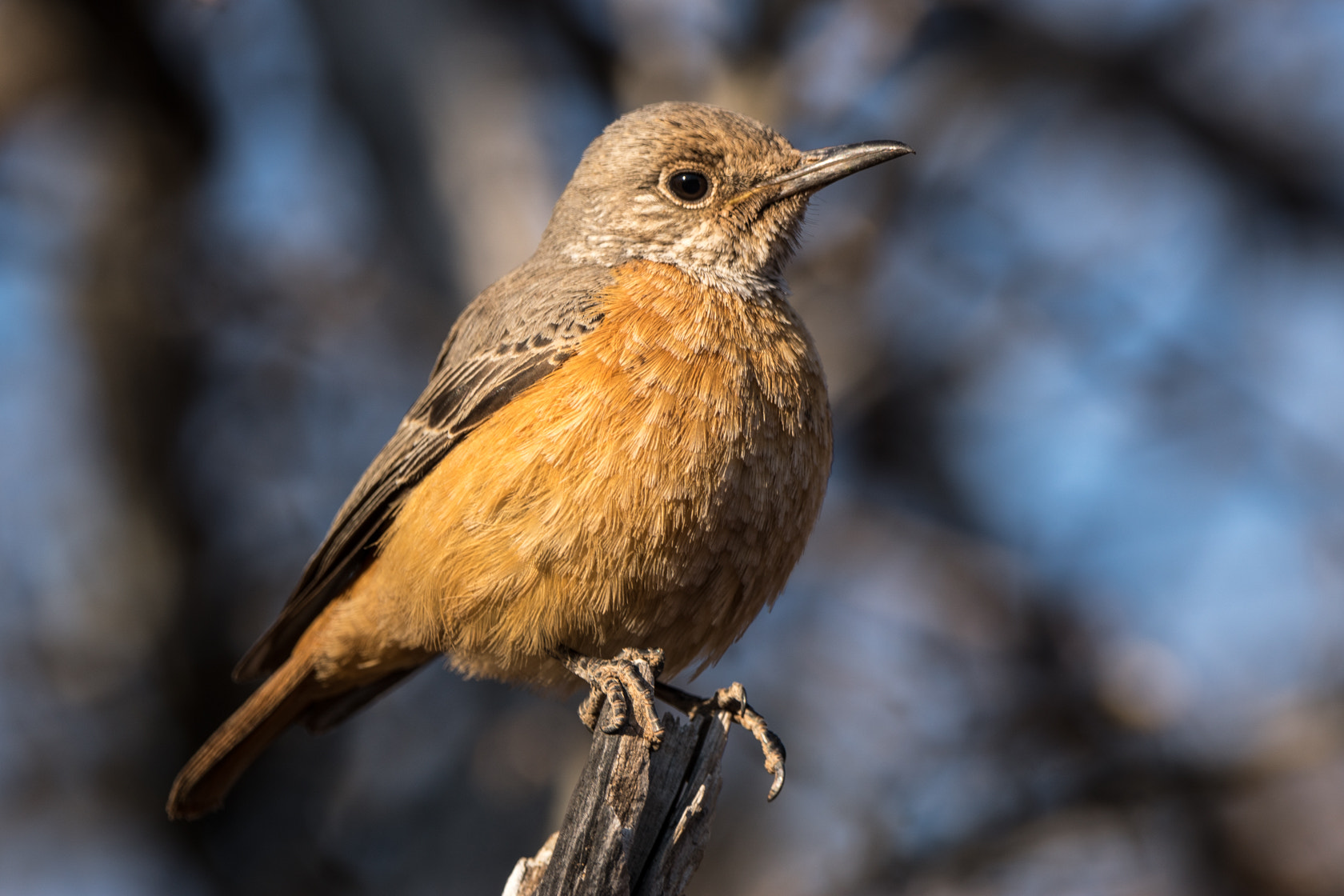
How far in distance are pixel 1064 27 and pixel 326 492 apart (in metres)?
8.22

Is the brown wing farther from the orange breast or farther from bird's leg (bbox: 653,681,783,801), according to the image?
bird's leg (bbox: 653,681,783,801)

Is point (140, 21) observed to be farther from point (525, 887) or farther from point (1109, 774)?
point (1109, 774)

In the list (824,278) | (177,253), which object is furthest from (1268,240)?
(177,253)

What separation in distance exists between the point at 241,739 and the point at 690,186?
345cm

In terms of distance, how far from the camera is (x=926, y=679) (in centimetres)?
1051

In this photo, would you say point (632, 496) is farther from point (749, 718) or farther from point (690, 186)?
point (690, 186)

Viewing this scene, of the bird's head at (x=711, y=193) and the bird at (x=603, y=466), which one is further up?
the bird's head at (x=711, y=193)

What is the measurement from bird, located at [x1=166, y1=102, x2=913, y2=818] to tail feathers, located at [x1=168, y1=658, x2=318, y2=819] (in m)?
0.01

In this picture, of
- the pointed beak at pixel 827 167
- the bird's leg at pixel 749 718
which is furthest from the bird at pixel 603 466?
the bird's leg at pixel 749 718

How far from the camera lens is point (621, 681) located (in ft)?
14.2

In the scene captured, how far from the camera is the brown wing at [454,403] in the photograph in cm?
496

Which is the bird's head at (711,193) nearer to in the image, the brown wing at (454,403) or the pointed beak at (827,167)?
the pointed beak at (827,167)

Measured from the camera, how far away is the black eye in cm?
546

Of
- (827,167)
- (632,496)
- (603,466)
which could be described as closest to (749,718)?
(632,496)
